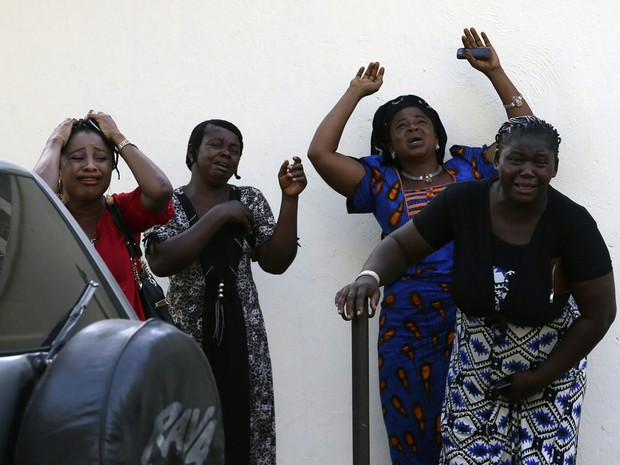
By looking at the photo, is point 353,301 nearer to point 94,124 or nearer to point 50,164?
point 50,164

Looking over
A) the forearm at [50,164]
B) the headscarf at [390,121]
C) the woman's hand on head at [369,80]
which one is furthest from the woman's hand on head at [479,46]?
the forearm at [50,164]

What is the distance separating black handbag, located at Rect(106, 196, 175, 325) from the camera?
4076 millimetres

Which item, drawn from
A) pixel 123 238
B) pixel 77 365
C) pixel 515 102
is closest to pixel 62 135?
pixel 123 238

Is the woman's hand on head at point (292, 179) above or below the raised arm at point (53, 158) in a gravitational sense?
below

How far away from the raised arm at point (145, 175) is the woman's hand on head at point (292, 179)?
67 centimetres

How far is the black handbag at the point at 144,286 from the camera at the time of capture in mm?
4076

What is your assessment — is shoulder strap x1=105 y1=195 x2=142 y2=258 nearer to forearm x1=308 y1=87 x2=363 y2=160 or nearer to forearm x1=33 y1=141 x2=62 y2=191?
forearm x1=33 y1=141 x2=62 y2=191

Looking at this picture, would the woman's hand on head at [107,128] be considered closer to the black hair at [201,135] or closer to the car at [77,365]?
the black hair at [201,135]

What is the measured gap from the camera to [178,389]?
229 cm

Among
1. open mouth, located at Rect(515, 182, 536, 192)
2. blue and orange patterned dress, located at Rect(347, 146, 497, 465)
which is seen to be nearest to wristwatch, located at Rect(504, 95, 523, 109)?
blue and orange patterned dress, located at Rect(347, 146, 497, 465)

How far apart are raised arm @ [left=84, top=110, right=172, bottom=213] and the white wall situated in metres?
1.29

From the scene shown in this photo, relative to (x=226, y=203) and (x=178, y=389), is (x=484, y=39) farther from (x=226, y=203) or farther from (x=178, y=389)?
(x=178, y=389)

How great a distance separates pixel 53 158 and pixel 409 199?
5.32 ft

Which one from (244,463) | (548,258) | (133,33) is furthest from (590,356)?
(133,33)
